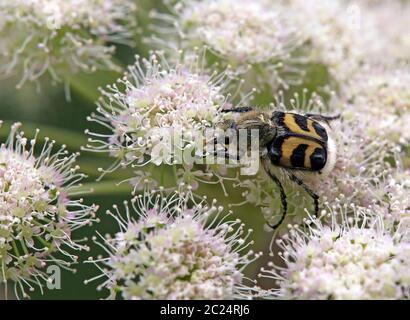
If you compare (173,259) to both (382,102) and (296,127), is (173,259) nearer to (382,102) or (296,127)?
(296,127)

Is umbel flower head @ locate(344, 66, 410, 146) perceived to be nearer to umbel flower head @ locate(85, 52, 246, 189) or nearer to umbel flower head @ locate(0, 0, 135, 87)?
umbel flower head @ locate(85, 52, 246, 189)

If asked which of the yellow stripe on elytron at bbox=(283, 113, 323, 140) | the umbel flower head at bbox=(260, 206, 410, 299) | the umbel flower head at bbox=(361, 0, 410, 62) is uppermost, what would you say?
the umbel flower head at bbox=(361, 0, 410, 62)

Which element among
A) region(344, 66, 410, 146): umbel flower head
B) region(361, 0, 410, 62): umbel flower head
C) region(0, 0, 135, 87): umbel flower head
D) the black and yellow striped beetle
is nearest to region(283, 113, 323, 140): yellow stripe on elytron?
the black and yellow striped beetle

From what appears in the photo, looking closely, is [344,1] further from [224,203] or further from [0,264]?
[0,264]

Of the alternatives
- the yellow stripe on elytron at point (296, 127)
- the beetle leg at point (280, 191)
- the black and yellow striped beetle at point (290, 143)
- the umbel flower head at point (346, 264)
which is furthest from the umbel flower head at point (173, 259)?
the yellow stripe on elytron at point (296, 127)

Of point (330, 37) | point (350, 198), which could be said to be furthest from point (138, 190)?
A: point (330, 37)
